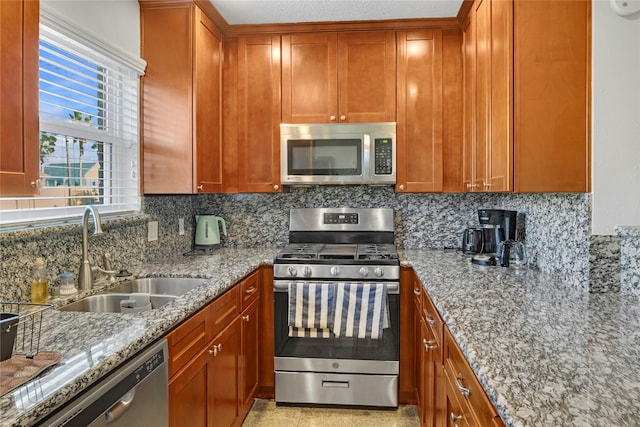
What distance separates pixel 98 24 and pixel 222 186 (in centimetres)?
116

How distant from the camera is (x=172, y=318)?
1.40 meters

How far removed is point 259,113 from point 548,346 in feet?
7.52

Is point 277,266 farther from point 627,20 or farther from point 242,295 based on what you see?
point 627,20

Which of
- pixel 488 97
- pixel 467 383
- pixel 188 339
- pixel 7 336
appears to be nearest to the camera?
pixel 7 336

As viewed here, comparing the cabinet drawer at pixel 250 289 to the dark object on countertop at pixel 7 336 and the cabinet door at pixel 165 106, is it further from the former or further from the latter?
the dark object on countertop at pixel 7 336

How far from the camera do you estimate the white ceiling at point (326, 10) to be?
251 cm

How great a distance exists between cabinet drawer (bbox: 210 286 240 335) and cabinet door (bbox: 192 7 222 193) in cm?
72

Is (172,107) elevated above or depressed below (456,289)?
above

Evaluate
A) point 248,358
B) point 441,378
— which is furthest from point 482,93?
point 248,358

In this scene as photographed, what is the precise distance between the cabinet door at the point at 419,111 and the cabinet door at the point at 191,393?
1.67 m

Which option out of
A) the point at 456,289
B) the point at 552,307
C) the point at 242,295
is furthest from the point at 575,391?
the point at 242,295

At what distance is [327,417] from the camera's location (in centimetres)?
247

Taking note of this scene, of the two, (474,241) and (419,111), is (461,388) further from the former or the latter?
(419,111)

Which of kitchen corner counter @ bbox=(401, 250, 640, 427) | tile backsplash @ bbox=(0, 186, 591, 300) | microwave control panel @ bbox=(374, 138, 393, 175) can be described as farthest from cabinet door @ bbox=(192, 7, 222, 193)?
kitchen corner counter @ bbox=(401, 250, 640, 427)
